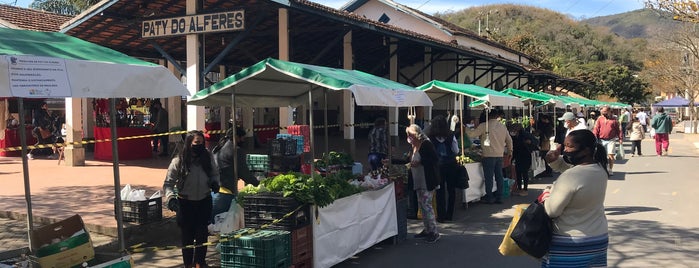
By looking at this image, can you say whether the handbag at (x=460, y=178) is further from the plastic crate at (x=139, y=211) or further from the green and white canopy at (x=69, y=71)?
the green and white canopy at (x=69, y=71)

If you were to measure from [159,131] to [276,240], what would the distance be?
36.9 ft

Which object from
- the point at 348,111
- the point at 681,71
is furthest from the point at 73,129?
the point at 681,71

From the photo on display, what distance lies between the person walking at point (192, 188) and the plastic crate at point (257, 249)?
354mm

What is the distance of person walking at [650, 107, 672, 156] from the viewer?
18.0 meters

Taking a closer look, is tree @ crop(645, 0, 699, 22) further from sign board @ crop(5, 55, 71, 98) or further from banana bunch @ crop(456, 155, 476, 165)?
sign board @ crop(5, 55, 71, 98)

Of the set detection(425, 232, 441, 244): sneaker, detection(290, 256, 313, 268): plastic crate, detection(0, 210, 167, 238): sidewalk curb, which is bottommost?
detection(425, 232, 441, 244): sneaker

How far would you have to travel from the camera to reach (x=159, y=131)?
49.1 ft

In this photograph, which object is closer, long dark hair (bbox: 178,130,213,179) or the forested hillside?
long dark hair (bbox: 178,130,213,179)

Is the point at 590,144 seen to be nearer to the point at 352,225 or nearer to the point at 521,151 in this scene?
the point at 352,225

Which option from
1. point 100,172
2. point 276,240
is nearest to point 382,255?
point 276,240

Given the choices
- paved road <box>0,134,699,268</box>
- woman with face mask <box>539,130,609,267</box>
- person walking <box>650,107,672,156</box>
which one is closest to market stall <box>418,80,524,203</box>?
paved road <box>0,134,699,268</box>

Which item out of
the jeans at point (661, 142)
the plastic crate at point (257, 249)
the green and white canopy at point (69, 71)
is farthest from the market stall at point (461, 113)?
the jeans at point (661, 142)

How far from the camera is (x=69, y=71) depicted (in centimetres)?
333

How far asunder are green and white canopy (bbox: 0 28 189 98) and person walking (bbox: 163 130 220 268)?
128cm
